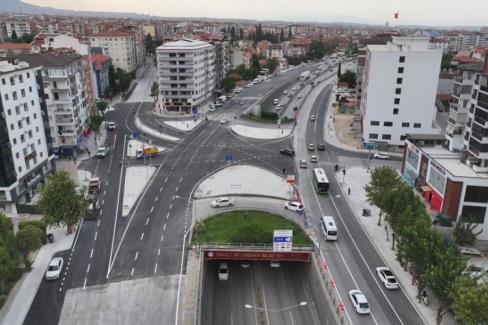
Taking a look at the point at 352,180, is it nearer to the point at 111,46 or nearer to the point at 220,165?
the point at 220,165

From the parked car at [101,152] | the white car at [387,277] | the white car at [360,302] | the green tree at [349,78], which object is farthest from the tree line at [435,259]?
the green tree at [349,78]

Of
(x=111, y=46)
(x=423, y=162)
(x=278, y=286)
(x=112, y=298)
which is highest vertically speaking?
(x=111, y=46)

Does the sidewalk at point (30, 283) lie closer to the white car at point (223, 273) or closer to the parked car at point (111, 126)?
the white car at point (223, 273)

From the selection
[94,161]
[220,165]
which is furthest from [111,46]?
[220,165]

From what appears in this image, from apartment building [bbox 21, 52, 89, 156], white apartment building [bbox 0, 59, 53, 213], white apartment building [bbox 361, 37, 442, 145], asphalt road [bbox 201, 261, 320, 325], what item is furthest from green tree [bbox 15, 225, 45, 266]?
white apartment building [bbox 361, 37, 442, 145]

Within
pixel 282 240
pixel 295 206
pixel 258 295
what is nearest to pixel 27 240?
pixel 258 295
